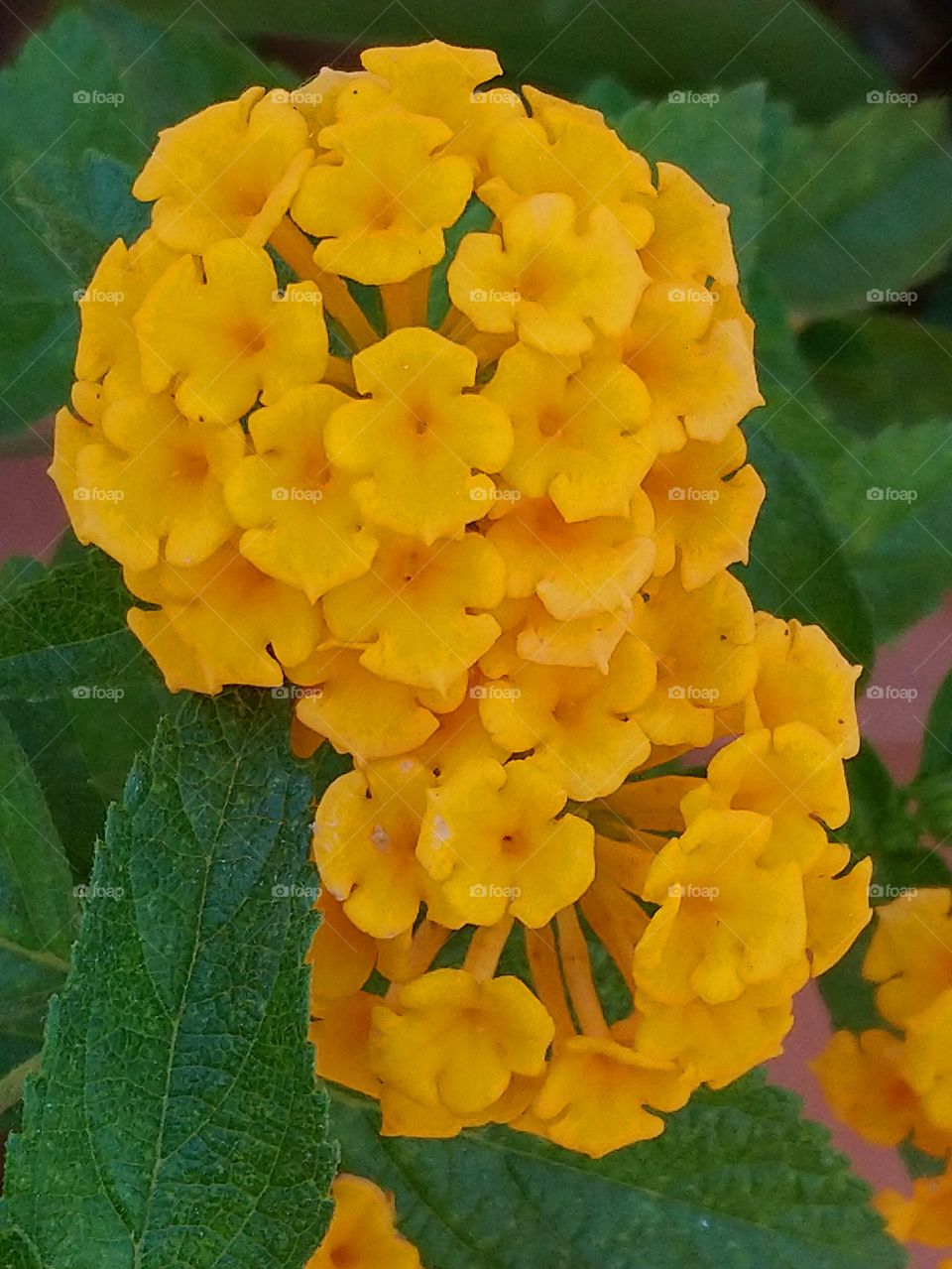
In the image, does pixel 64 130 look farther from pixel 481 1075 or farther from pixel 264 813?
pixel 481 1075

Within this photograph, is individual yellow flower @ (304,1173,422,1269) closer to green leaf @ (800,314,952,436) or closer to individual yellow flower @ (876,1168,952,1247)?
individual yellow flower @ (876,1168,952,1247)

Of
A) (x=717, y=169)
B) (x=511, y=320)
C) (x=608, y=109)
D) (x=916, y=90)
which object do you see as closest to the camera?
(x=511, y=320)

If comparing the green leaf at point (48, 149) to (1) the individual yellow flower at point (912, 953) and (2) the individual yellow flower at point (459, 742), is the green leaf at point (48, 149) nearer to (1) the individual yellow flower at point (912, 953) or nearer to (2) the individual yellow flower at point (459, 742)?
(2) the individual yellow flower at point (459, 742)

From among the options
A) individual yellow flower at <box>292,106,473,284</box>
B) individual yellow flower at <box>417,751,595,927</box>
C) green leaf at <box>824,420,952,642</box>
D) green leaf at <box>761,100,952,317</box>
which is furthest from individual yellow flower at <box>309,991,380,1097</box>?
green leaf at <box>761,100,952,317</box>

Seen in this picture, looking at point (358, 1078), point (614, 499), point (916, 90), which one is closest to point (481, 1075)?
point (358, 1078)

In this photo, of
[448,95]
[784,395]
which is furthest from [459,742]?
[784,395]

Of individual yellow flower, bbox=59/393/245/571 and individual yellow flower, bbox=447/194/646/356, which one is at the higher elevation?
individual yellow flower, bbox=447/194/646/356
